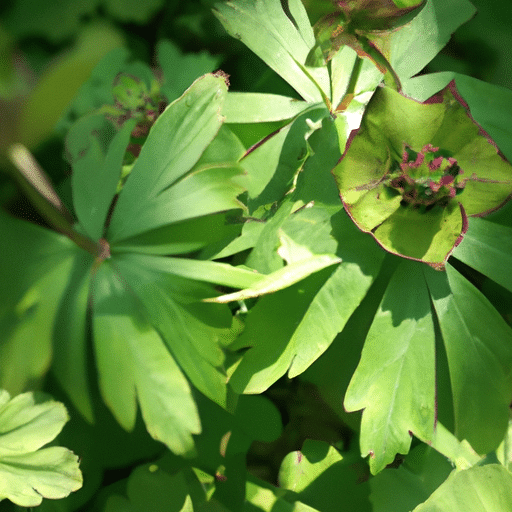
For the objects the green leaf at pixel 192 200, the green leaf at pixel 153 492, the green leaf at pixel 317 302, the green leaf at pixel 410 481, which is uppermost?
the green leaf at pixel 192 200

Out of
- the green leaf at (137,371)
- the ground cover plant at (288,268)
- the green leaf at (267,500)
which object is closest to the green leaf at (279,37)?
the ground cover plant at (288,268)

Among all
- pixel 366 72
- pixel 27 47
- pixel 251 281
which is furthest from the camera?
pixel 27 47

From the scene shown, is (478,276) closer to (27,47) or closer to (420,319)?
(420,319)

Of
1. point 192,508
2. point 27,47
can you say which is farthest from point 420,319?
point 27,47

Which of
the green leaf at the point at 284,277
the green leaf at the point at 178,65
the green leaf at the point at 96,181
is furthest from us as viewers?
the green leaf at the point at 178,65

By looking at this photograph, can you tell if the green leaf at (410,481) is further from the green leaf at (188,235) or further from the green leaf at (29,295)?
the green leaf at (29,295)

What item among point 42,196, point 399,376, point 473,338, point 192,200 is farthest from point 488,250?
point 42,196

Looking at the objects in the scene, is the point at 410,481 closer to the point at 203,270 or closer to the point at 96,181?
the point at 203,270
